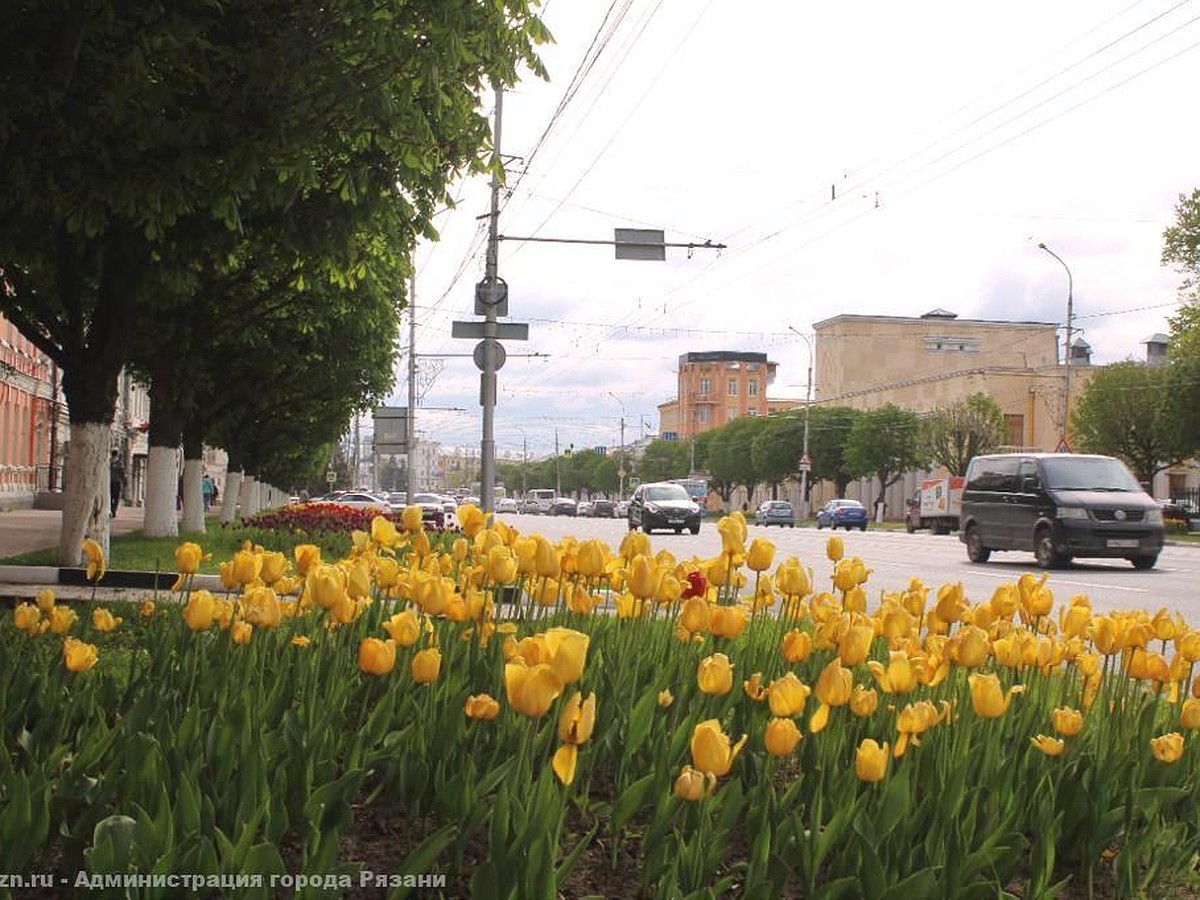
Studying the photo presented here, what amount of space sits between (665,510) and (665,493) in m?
1.29

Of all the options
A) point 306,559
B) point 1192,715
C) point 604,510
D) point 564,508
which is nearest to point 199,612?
point 306,559

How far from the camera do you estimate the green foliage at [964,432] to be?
64812 mm

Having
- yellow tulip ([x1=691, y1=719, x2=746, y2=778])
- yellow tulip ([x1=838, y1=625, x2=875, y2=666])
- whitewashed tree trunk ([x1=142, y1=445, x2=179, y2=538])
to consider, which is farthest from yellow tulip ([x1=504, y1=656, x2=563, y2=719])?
whitewashed tree trunk ([x1=142, y1=445, x2=179, y2=538])

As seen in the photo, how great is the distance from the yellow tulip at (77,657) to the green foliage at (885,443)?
2903 inches

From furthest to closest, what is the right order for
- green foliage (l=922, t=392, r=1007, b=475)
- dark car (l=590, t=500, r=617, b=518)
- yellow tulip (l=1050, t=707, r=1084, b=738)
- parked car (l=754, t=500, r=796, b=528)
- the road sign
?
dark car (l=590, t=500, r=617, b=518) → parked car (l=754, t=500, r=796, b=528) → green foliage (l=922, t=392, r=1007, b=475) → the road sign → yellow tulip (l=1050, t=707, r=1084, b=738)

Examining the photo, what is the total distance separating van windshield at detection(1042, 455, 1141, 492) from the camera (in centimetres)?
2206

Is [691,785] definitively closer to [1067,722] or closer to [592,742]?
[592,742]

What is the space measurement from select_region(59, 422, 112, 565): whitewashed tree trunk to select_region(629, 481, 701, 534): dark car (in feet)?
93.3

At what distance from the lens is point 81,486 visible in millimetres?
14070

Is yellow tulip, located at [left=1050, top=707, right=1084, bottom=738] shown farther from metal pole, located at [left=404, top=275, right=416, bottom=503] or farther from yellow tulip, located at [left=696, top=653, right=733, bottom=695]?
metal pole, located at [left=404, top=275, right=416, bottom=503]

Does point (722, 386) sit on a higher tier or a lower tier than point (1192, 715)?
higher

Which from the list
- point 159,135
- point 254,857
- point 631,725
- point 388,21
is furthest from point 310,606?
point 159,135

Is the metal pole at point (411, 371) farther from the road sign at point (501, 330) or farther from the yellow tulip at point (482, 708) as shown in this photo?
the yellow tulip at point (482, 708)

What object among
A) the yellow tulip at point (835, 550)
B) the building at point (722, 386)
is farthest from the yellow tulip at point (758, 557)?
the building at point (722, 386)
